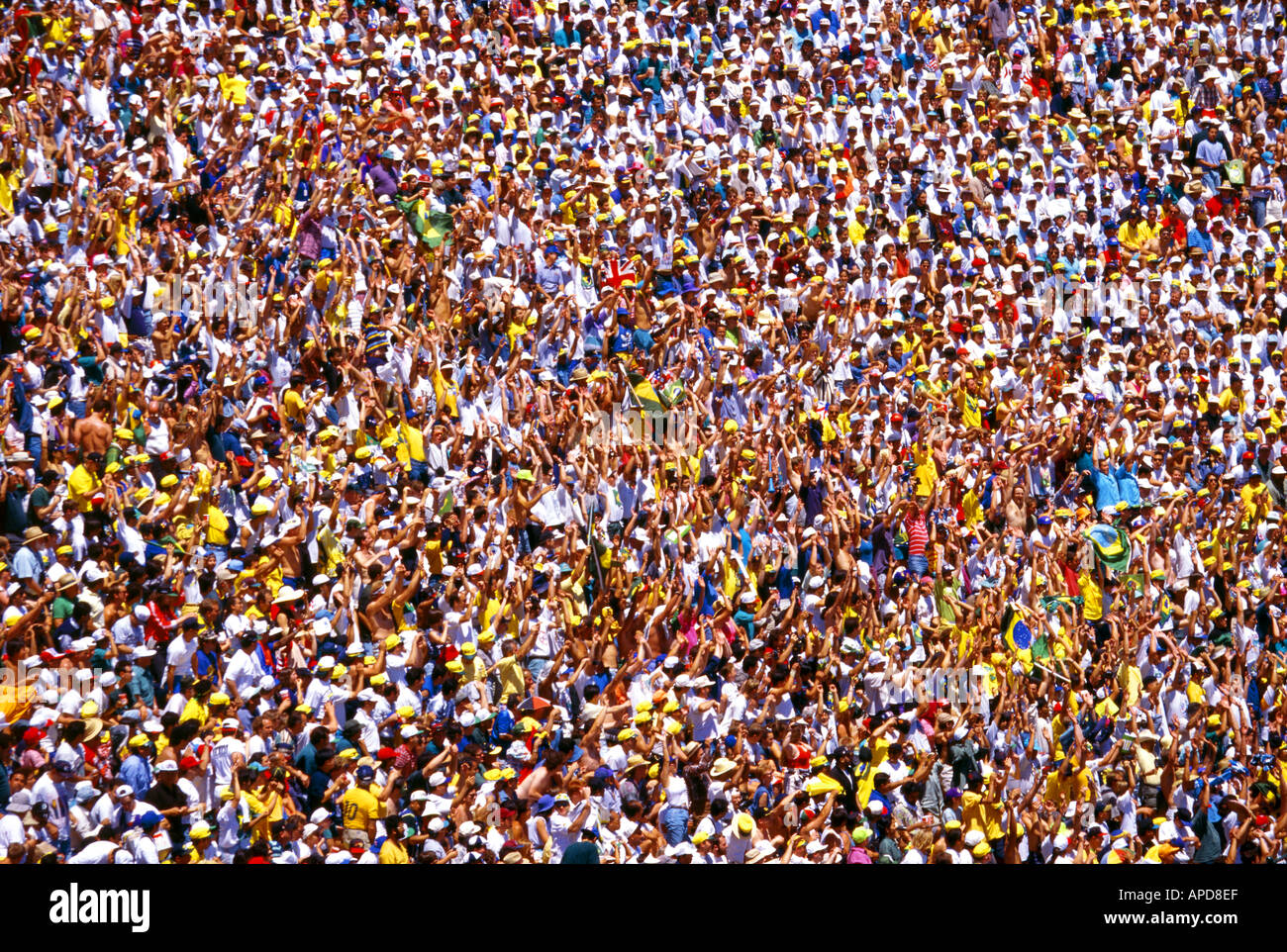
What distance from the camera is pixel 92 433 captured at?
8.33 meters

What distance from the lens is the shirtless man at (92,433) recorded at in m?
8.29

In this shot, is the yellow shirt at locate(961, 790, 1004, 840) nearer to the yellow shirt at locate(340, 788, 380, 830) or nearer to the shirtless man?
the yellow shirt at locate(340, 788, 380, 830)

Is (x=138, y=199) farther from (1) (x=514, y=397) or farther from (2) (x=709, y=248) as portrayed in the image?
(2) (x=709, y=248)

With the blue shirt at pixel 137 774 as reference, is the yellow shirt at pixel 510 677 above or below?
above

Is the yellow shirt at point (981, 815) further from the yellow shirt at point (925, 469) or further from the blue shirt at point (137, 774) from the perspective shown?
the blue shirt at point (137, 774)

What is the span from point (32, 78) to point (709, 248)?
3.51m

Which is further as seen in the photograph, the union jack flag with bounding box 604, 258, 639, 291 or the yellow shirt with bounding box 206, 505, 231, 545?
the union jack flag with bounding box 604, 258, 639, 291

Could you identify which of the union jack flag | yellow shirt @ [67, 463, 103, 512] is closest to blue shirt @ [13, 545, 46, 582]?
yellow shirt @ [67, 463, 103, 512]

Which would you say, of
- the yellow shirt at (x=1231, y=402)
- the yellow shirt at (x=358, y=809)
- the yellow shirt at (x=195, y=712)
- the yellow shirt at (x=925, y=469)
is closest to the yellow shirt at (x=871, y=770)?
the yellow shirt at (x=925, y=469)

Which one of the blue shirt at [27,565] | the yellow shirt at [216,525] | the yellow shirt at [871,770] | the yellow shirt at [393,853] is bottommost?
the yellow shirt at [393,853]

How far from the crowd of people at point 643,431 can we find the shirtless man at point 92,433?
0.6 inches

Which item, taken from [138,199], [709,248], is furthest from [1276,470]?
[138,199]

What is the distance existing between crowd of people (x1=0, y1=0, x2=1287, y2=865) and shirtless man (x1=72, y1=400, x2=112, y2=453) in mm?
15

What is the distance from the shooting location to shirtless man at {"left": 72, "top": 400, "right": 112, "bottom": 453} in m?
8.29
